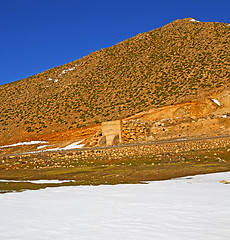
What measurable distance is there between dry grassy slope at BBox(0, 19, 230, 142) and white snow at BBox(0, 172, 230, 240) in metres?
37.1

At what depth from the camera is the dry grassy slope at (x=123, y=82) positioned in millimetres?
50875

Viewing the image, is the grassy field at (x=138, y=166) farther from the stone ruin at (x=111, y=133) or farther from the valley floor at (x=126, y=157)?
the stone ruin at (x=111, y=133)

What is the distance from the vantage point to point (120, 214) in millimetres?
7129

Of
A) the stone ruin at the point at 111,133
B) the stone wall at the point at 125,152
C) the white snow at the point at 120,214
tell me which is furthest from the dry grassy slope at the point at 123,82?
the white snow at the point at 120,214

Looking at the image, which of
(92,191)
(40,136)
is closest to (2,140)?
(40,136)

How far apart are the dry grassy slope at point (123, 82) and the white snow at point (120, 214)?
3710 centimetres

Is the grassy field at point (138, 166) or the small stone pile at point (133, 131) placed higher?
the small stone pile at point (133, 131)

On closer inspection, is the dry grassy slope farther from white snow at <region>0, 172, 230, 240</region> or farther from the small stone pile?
white snow at <region>0, 172, 230, 240</region>

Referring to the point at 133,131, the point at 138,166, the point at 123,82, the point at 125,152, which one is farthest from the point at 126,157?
the point at 123,82

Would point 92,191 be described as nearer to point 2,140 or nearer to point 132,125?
point 132,125

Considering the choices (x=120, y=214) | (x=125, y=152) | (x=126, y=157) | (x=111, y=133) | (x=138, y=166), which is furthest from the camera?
(x=111, y=133)

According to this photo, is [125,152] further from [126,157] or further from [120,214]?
[120,214]

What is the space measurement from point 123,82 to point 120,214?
53880 millimetres

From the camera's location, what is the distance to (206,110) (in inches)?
1535
